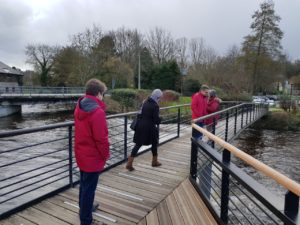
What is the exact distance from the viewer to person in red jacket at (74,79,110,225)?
278cm

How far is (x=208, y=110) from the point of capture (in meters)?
7.38

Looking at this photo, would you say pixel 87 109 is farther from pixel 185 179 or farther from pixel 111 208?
pixel 185 179

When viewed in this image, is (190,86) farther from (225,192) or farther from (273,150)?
(225,192)

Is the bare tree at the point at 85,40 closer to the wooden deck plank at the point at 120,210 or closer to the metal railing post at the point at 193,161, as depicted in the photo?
the metal railing post at the point at 193,161

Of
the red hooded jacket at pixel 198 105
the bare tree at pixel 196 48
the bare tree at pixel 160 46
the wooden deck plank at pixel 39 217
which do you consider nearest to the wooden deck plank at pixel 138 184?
the wooden deck plank at pixel 39 217

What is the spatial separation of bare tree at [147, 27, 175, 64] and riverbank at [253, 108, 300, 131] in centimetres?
2933

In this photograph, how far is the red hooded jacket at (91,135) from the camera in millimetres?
2769

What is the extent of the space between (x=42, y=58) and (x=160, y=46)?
68.2ft

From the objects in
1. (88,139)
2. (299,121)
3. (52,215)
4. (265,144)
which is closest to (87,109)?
(88,139)

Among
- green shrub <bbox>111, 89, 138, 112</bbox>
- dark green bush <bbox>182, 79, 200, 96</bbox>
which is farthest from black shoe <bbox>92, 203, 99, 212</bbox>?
dark green bush <bbox>182, 79, 200, 96</bbox>

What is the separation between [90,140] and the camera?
2.88 m

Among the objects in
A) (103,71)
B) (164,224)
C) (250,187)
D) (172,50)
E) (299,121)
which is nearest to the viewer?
(250,187)

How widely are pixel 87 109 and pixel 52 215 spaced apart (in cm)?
146

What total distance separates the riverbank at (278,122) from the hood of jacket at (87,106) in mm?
23055
